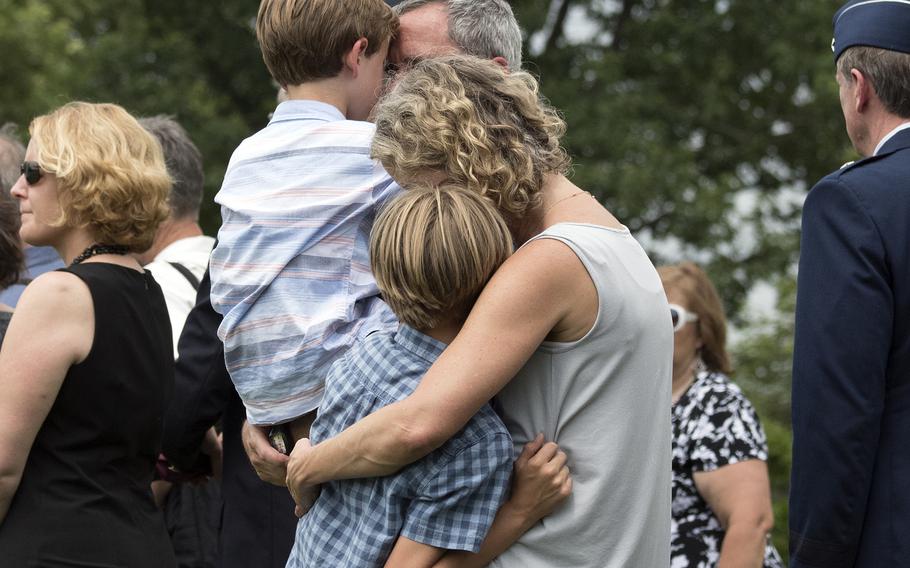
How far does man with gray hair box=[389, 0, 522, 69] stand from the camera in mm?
3104

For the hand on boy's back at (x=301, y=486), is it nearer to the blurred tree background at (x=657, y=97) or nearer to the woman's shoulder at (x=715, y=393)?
the woman's shoulder at (x=715, y=393)

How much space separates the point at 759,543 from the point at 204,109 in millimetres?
10707

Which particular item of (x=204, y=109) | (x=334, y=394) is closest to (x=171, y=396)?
(x=334, y=394)

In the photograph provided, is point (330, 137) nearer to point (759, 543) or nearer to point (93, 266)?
point (93, 266)

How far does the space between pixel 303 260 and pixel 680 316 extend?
9.22 feet

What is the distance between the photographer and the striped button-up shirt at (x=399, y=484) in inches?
93.5

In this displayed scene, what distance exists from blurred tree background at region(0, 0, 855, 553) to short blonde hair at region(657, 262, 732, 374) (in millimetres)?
8146

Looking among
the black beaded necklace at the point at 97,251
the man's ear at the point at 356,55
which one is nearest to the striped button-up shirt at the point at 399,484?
the man's ear at the point at 356,55

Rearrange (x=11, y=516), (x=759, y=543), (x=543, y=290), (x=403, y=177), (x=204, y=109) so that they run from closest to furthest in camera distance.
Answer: (x=543, y=290)
(x=403, y=177)
(x=11, y=516)
(x=759, y=543)
(x=204, y=109)

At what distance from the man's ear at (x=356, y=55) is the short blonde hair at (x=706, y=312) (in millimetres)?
2586

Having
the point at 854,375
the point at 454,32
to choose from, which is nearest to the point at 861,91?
the point at 854,375

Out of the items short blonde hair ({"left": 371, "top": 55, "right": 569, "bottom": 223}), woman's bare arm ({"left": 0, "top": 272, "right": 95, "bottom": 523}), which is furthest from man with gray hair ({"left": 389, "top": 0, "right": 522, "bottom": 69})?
woman's bare arm ({"left": 0, "top": 272, "right": 95, "bottom": 523})

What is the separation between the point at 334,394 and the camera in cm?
252

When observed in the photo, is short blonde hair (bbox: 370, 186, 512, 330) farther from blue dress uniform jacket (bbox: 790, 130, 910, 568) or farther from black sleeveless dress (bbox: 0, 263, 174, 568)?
black sleeveless dress (bbox: 0, 263, 174, 568)
